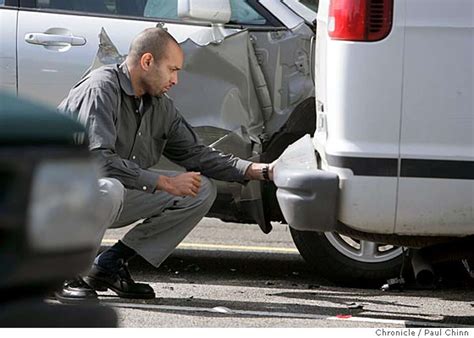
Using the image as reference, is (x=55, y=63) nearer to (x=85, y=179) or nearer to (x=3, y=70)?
(x=3, y=70)

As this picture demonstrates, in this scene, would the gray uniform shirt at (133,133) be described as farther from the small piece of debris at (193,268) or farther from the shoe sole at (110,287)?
the small piece of debris at (193,268)

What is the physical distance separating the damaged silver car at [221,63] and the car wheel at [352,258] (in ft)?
0.03

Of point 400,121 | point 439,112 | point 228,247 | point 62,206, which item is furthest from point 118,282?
point 62,206

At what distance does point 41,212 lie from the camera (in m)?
2.15

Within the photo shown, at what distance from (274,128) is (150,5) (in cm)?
87

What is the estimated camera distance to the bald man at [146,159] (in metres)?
5.09

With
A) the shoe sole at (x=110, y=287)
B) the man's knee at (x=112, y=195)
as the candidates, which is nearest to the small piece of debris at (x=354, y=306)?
the shoe sole at (x=110, y=287)

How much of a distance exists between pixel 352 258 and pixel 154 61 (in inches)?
53.6

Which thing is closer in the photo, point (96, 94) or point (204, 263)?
point (96, 94)

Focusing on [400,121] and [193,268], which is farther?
[193,268]

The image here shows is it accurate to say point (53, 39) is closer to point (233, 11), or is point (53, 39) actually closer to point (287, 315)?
point (233, 11)

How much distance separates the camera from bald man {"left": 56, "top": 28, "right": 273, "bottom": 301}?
5094 mm

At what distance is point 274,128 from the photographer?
5.83 meters
